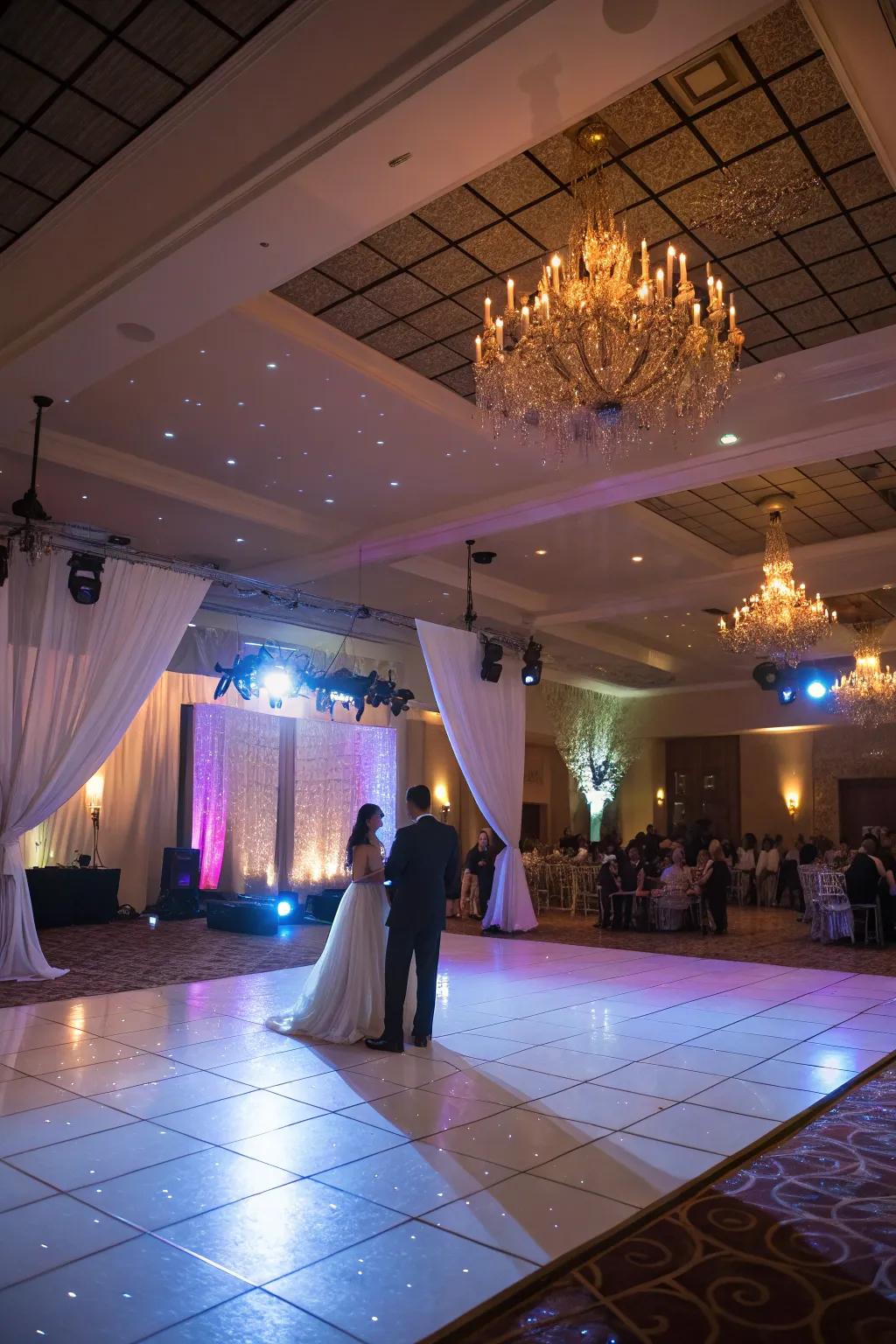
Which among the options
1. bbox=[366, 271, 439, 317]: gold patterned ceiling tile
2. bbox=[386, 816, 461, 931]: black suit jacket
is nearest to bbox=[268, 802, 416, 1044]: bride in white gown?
bbox=[386, 816, 461, 931]: black suit jacket

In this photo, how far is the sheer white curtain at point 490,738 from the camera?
37.0 feet

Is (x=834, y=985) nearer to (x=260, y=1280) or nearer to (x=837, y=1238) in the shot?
(x=837, y=1238)

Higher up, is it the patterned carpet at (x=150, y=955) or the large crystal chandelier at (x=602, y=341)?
the large crystal chandelier at (x=602, y=341)

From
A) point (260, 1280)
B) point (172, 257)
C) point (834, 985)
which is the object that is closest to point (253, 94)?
point (172, 257)

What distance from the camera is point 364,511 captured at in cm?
991

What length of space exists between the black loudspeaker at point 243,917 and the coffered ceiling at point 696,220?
23.8 ft

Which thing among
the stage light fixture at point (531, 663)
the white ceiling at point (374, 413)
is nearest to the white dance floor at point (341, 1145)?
the white ceiling at point (374, 413)

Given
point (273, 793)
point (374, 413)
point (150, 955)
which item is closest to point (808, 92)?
point (374, 413)

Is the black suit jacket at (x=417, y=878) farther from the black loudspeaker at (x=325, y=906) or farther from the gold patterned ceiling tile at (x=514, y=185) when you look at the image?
the black loudspeaker at (x=325, y=906)

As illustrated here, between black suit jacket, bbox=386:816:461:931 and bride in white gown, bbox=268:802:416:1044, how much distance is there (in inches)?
13.4

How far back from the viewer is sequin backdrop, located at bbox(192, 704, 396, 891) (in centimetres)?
1448

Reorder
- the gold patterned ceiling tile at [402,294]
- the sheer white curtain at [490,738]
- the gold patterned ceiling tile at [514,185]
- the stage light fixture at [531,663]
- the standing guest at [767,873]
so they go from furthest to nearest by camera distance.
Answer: the standing guest at [767,873] → the stage light fixture at [531,663] → the sheer white curtain at [490,738] → the gold patterned ceiling tile at [402,294] → the gold patterned ceiling tile at [514,185]

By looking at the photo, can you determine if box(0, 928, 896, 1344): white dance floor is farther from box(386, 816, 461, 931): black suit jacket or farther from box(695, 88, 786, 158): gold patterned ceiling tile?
box(695, 88, 786, 158): gold patterned ceiling tile

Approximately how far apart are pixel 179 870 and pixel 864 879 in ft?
29.0
